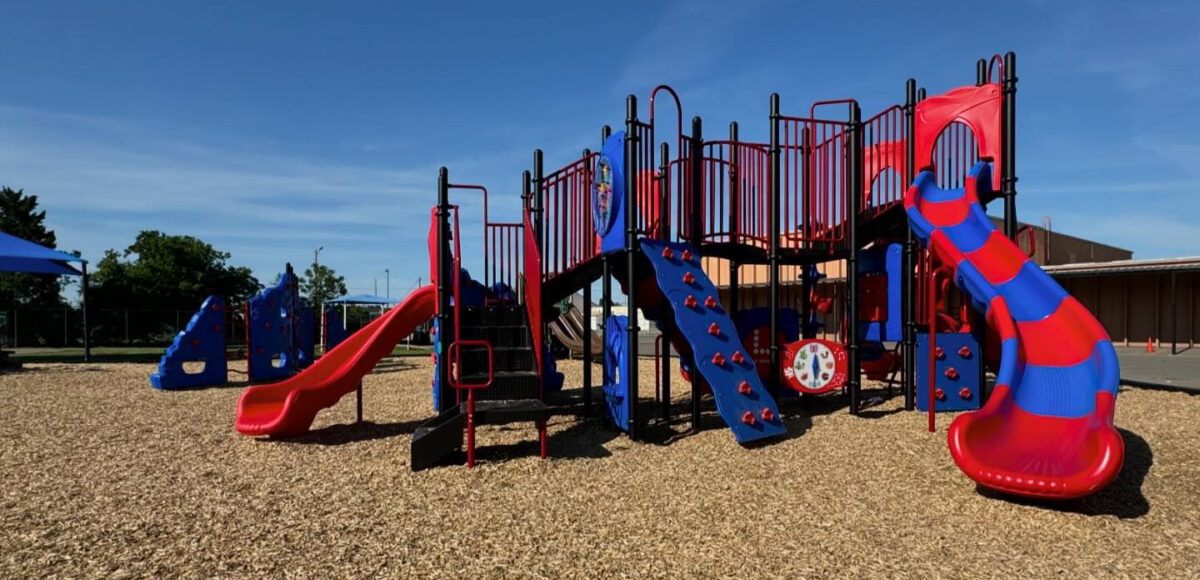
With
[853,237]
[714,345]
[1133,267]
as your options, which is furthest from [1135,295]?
[714,345]

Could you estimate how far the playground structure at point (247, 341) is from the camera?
13.2 metres

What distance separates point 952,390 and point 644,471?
13.3 ft

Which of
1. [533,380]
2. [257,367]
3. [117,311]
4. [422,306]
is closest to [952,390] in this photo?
[533,380]

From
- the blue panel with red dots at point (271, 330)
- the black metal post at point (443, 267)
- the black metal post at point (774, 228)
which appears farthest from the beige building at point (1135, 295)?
the black metal post at point (443, 267)

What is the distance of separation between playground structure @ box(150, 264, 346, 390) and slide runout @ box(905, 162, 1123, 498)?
12.6 meters

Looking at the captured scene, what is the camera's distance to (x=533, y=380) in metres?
7.38

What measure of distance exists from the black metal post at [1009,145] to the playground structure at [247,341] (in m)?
13.1

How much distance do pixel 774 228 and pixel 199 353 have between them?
11.5m

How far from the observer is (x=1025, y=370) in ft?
20.6

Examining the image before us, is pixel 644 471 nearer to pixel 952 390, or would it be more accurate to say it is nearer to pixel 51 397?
pixel 952 390

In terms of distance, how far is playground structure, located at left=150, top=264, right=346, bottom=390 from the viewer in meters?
13.2

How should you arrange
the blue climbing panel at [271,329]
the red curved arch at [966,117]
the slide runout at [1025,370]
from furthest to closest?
the blue climbing panel at [271,329] < the red curved arch at [966,117] < the slide runout at [1025,370]

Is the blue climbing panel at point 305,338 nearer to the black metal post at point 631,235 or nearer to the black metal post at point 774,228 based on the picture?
the black metal post at point 631,235

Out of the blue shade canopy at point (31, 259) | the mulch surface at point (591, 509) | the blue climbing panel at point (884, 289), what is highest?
the blue shade canopy at point (31, 259)
